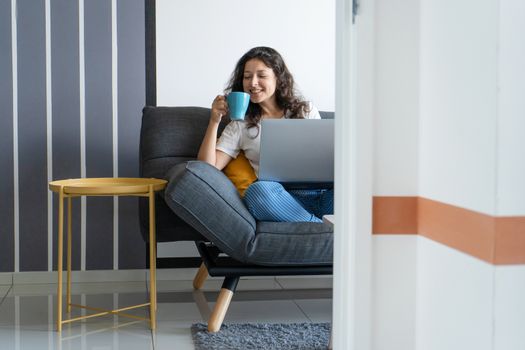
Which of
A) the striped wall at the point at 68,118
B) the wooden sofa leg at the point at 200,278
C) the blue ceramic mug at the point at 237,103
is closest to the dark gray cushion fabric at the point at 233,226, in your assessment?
the blue ceramic mug at the point at 237,103

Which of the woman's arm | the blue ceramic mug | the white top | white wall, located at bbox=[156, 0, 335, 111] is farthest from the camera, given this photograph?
white wall, located at bbox=[156, 0, 335, 111]

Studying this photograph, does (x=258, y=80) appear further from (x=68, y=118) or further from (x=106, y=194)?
(x=68, y=118)

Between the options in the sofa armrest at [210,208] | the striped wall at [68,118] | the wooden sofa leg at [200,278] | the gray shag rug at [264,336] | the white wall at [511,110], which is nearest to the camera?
the white wall at [511,110]

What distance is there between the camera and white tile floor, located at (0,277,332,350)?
2486mm

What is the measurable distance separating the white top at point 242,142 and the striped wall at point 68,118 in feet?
2.04

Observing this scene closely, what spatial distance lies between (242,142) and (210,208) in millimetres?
640

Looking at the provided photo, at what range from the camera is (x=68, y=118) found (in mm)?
3443

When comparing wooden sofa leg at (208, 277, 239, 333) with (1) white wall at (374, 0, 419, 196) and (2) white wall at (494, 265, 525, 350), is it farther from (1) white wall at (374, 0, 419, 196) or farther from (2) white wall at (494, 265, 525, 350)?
(2) white wall at (494, 265, 525, 350)

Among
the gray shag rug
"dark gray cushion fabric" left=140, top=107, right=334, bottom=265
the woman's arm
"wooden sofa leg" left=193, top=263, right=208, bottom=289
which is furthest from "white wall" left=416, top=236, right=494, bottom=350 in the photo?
"wooden sofa leg" left=193, top=263, right=208, bottom=289

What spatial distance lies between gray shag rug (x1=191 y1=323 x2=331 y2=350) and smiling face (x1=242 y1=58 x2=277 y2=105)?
0.99m

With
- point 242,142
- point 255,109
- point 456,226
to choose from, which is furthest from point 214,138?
point 456,226

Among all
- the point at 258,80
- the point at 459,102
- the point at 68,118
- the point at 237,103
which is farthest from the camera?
the point at 68,118

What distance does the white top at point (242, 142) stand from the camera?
3.04 m

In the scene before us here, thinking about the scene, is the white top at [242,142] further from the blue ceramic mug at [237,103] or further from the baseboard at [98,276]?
the baseboard at [98,276]
